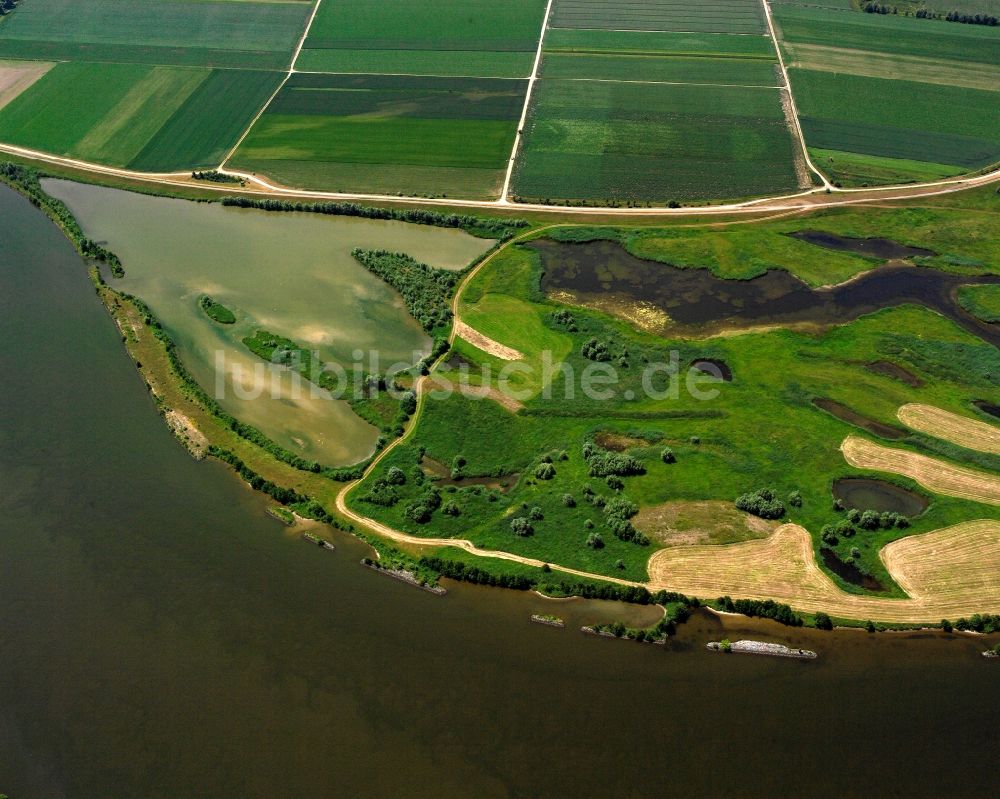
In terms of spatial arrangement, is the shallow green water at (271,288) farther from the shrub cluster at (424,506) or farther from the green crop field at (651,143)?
the green crop field at (651,143)

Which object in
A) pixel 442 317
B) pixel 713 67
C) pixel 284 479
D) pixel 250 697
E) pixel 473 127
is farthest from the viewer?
pixel 713 67

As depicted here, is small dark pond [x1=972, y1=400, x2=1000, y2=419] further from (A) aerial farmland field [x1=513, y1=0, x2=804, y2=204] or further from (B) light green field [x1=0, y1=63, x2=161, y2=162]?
(B) light green field [x1=0, y1=63, x2=161, y2=162]

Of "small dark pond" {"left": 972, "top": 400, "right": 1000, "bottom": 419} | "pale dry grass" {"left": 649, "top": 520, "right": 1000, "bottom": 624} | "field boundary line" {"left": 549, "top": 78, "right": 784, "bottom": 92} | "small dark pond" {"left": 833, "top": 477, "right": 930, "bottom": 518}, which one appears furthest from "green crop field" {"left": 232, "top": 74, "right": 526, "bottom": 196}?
"small dark pond" {"left": 972, "top": 400, "right": 1000, "bottom": 419}

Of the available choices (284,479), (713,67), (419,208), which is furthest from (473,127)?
(284,479)

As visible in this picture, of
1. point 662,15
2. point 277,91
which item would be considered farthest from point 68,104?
point 662,15

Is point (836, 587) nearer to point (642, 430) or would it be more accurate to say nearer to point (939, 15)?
point (642, 430)

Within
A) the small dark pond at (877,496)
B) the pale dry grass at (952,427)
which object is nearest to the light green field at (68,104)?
the small dark pond at (877,496)

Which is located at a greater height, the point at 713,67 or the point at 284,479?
the point at 713,67

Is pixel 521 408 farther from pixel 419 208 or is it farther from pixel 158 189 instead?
pixel 158 189
